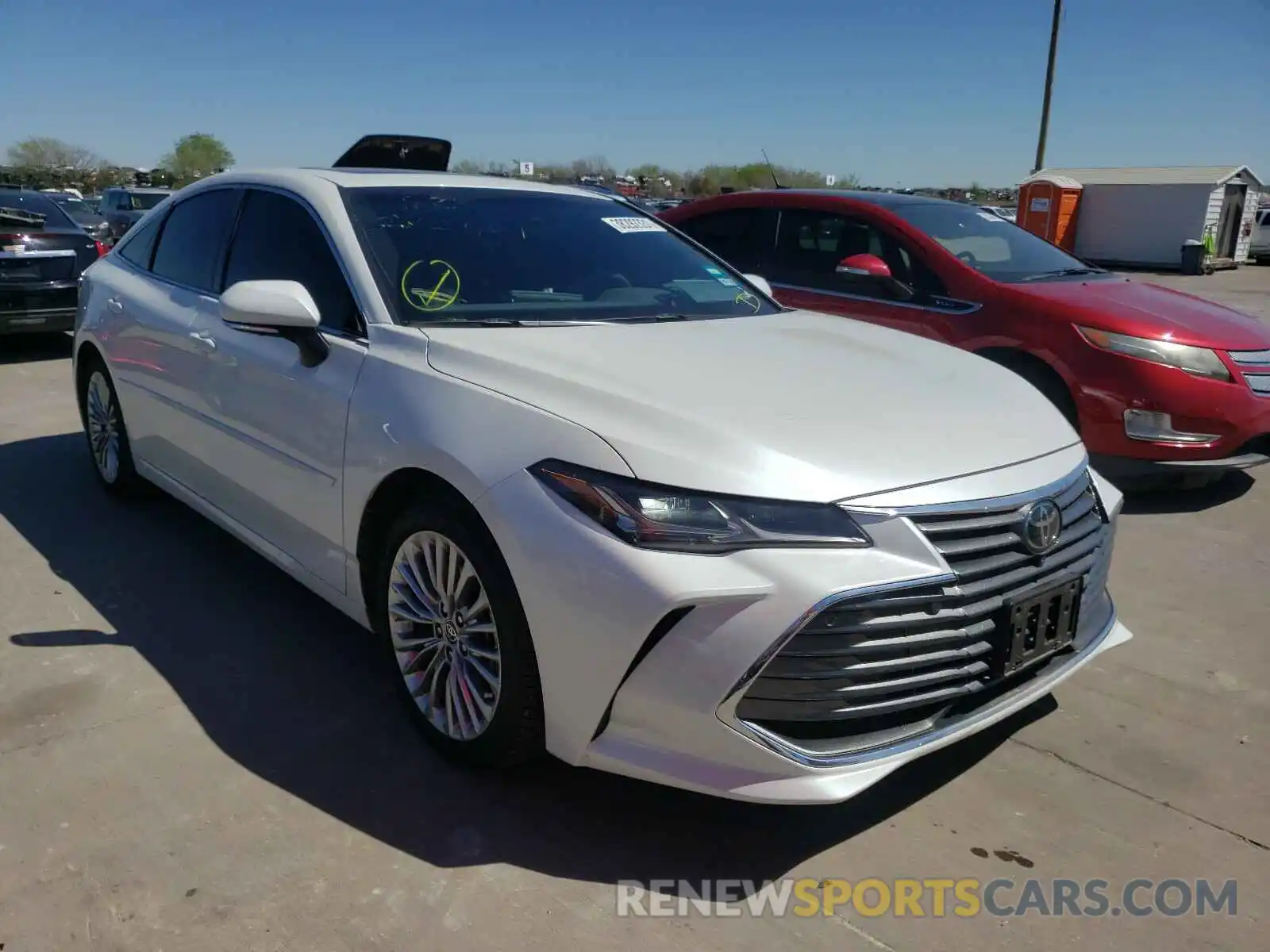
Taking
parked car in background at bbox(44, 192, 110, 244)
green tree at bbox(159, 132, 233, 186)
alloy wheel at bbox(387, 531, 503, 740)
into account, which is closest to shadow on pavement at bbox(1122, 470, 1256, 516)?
alloy wheel at bbox(387, 531, 503, 740)

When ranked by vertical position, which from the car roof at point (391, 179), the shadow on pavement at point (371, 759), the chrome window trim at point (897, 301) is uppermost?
the car roof at point (391, 179)

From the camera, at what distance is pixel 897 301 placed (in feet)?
19.5

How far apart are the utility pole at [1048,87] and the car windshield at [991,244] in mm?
23076

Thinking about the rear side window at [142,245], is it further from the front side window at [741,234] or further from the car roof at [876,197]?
the car roof at [876,197]

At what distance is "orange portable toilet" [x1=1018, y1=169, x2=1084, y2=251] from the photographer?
26.5 m

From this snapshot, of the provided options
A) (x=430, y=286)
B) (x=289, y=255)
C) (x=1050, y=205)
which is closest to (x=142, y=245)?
(x=289, y=255)

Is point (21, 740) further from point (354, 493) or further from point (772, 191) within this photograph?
point (772, 191)

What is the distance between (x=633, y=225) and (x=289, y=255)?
131 centimetres

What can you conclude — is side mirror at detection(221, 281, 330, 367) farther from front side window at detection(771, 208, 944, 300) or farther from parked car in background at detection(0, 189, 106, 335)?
parked car in background at detection(0, 189, 106, 335)

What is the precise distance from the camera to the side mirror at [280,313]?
3059mm

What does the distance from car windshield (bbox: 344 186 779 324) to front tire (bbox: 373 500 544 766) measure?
745 millimetres

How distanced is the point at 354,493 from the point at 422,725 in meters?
0.70

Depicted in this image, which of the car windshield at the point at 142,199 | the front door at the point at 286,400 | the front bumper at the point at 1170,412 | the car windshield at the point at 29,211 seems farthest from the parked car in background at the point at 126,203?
the front bumper at the point at 1170,412

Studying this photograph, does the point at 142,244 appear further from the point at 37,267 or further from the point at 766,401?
the point at 37,267
